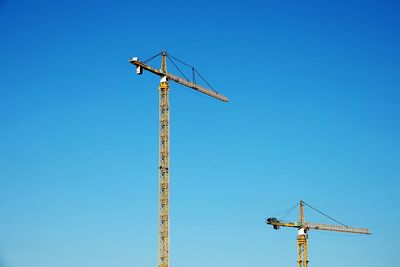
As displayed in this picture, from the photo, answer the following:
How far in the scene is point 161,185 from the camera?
14700 centimetres

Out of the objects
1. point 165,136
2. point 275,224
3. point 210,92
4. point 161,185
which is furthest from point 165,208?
point 275,224

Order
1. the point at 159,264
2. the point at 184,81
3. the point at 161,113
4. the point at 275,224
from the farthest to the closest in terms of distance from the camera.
→ 1. the point at 275,224
2. the point at 184,81
3. the point at 161,113
4. the point at 159,264

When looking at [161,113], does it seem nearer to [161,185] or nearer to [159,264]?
[161,185]

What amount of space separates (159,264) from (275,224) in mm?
61260

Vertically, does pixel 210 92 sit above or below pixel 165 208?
above

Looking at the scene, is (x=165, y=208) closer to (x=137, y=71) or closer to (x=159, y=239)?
(x=159, y=239)

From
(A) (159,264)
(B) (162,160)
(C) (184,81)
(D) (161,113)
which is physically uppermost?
(C) (184,81)

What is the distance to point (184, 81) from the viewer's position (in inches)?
6481

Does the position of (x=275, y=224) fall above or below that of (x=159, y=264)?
above

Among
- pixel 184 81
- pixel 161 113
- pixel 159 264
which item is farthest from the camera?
pixel 184 81

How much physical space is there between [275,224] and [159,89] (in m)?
60.1

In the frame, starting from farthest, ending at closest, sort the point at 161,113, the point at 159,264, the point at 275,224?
the point at 275,224 → the point at 161,113 → the point at 159,264

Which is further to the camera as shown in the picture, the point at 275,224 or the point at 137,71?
the point at 275,224

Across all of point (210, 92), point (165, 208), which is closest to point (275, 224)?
point (210, 92)
